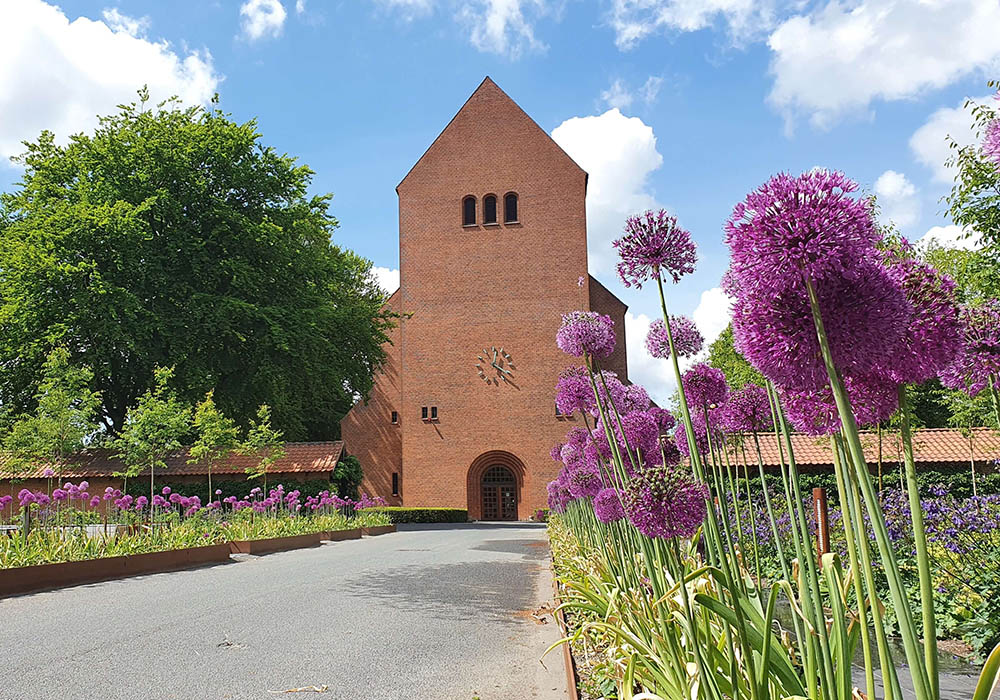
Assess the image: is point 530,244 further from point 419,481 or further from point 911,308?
point 911,308

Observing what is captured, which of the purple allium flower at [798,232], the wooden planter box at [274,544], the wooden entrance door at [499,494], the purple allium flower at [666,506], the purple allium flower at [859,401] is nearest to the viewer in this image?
the purple allium flower at [798,232]

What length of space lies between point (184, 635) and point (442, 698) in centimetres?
327

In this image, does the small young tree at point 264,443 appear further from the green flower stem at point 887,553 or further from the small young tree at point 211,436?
the green flower stem at point 887,553

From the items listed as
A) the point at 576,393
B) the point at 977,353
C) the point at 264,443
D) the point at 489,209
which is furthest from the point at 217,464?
the point at 977,353

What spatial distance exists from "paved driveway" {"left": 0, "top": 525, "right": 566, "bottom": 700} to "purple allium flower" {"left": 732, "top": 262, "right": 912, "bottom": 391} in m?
3.53

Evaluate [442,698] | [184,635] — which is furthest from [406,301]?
[442,698]

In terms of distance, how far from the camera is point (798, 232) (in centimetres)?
176

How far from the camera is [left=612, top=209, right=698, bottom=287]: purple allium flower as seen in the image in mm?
2967

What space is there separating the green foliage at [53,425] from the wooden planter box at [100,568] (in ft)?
28.6

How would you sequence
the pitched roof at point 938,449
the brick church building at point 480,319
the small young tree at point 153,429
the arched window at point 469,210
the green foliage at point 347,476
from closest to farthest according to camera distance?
the small young tree at point 153,429, the pitched roof at point 938,449, the green foliage at point 347,476, the brick church building at point 480,319, the arched window at point 469,210

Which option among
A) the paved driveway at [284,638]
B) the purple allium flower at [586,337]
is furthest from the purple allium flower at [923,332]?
the paved driveway at [284,638]

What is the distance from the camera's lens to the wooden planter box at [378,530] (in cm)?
2531

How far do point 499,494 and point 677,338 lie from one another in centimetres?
3298

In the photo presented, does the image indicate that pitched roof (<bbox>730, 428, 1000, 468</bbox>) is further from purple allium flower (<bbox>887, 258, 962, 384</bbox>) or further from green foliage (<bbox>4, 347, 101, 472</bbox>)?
purple allium flower (<bbox>887, 258, 962, 384</bbox>)
